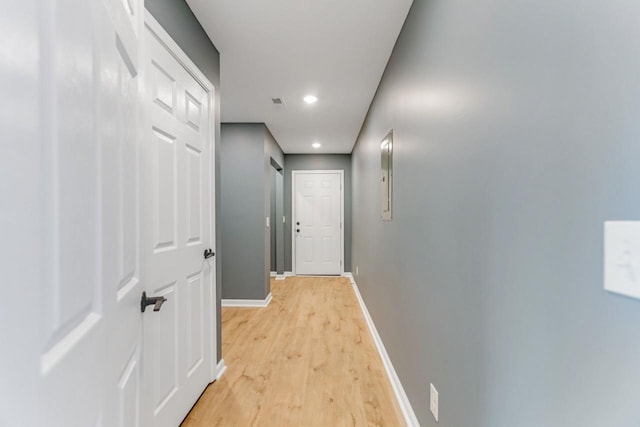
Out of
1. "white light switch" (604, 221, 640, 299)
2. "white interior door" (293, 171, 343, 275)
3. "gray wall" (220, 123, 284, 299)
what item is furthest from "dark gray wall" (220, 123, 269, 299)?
"white light switch" (604, 221, 640, 299)

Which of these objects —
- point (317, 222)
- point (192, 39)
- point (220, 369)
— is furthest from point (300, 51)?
point (317, 222)

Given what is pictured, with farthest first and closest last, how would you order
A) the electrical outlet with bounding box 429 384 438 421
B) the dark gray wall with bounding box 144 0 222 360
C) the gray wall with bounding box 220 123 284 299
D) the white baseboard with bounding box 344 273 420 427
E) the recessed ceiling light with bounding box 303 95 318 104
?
the gray wall with bounding box 220 123 284 299 → the recessed ceiling light with bounding box 303 95 318 104 → the white baseboard with bounding box 344 273 420 427 → the dark gray wall with bounding box 144 0 222 360 → the electrical outlet with bounding box 429 384 438 421

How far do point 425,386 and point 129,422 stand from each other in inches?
50.8

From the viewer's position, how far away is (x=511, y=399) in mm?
831

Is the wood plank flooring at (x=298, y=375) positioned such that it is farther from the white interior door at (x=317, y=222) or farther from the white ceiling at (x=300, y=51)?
the white ceiling at (x=300, y=51)

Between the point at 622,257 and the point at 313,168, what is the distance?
18.4 ft

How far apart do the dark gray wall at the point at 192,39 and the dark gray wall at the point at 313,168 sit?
3744 mm

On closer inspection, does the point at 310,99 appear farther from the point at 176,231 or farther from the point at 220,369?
the point at 220,369

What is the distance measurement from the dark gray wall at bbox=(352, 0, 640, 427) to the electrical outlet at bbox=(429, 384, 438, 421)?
59 millimetres

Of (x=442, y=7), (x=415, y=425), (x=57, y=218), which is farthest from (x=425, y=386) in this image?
(x=442, y=7)

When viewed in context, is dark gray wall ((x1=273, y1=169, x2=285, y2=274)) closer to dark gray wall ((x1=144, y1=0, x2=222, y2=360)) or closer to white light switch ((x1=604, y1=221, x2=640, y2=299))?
dark gray wall ((x1=144, y1=0, x2=222, y2=360))

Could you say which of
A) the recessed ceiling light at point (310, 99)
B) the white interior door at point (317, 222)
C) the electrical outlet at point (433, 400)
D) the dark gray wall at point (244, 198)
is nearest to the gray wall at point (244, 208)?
the dark gray wall at point (244, 198)

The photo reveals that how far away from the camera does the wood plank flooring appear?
1.82 metres

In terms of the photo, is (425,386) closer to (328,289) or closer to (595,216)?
(595,216)
